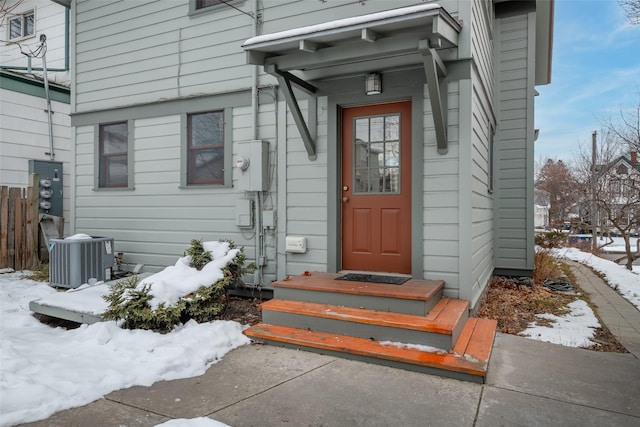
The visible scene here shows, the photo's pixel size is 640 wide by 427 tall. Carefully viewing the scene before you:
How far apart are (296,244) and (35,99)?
6.94 meters

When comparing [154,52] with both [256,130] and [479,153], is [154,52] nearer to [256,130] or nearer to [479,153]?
[256,130]

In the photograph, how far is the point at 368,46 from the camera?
12.6 ft

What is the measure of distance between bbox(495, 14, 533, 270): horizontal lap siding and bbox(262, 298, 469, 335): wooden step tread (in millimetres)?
3416

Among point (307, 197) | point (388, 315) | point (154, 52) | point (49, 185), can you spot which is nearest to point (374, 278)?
point (388, 315)

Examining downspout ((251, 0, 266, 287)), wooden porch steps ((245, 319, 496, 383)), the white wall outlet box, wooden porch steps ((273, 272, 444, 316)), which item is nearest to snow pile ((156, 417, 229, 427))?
wooden porch steps ((245, 319, 496, 383))

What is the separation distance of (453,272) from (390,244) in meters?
0.75

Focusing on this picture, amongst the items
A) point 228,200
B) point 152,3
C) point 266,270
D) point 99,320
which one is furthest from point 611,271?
point 152,3

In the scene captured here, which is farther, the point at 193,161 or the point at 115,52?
the point at 115,52

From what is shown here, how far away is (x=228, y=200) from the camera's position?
5570 mm

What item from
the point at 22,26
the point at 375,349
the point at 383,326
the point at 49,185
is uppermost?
the point at 22,26

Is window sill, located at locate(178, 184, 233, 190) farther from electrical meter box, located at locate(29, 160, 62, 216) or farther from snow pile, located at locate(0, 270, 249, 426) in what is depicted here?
electrical meter box, located at locate(29, 160, 62, 216)

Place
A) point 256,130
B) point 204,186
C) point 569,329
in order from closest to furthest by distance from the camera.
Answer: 1. point 569,329
2. point 256,130
3. point 204,186

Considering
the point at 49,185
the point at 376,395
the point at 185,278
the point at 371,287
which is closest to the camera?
the point at 376,395

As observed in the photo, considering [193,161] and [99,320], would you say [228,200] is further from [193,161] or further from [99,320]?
[99,320]
